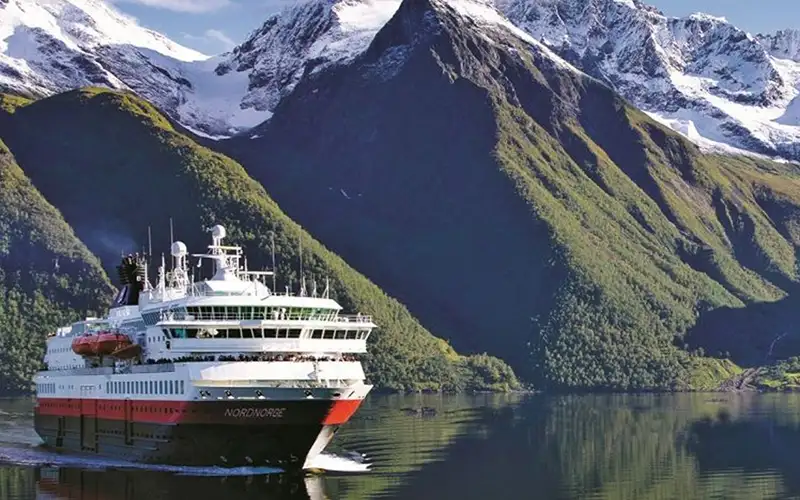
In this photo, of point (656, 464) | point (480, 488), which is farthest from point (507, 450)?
point (480, 488)

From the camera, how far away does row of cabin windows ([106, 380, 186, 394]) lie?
123 m

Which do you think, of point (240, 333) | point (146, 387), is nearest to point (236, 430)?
point (240, 333)

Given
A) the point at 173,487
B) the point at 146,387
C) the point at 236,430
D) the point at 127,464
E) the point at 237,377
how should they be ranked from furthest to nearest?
the point at 127,464
the point at 146,387
the point at 236,430
the point at 237,377
the point at 173,487

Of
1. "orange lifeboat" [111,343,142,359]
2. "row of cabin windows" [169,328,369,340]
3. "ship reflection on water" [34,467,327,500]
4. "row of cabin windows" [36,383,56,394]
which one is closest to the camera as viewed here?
"ship reflection on water" [34,467,327,500]

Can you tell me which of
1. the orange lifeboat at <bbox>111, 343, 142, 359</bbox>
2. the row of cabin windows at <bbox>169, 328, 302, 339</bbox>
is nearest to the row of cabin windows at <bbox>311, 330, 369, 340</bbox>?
the row of cabin windows at <bbox>169, 328, 302, 339</bbox>

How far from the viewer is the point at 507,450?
15762cm

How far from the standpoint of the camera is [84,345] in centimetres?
14138

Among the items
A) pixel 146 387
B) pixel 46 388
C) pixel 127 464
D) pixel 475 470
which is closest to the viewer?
pixel 146 387

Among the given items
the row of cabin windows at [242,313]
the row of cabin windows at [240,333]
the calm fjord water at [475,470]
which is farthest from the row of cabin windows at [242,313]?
the calm fjord water at [475,470]

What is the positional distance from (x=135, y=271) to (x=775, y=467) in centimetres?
6091

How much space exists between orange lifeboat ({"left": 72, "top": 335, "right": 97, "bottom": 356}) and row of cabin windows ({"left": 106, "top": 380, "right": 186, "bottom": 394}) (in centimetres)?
409

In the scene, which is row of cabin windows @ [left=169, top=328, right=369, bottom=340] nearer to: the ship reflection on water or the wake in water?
the wake in water

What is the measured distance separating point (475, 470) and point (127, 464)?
95.9ft

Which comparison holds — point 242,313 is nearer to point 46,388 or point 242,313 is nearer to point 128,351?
point 128,351
